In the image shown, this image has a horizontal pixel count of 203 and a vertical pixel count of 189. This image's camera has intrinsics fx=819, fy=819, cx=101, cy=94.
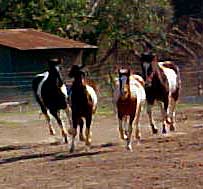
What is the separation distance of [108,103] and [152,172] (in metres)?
16.6

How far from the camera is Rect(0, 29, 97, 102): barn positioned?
1211 inches

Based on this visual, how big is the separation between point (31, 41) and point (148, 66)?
16894 mm

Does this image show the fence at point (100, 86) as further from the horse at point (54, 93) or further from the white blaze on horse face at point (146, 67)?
the white blaze on horse face at point (146, 67)

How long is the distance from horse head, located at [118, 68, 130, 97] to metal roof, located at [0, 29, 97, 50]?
17008 millimetres

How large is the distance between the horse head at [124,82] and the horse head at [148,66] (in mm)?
1800

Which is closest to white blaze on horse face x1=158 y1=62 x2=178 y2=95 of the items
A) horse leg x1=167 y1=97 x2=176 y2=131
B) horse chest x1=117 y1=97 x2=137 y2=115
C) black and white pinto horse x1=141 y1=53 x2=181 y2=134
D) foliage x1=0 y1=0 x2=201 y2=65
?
black and white pinto horse x1=141 y1=53 x2=181 y2=134

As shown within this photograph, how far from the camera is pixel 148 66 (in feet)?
54.6

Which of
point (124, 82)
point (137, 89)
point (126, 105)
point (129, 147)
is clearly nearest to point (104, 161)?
point (129, 147)

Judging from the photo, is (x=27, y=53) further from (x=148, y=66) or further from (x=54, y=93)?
(x=148, y=66)

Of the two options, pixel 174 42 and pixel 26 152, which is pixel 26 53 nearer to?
pixel 174 42

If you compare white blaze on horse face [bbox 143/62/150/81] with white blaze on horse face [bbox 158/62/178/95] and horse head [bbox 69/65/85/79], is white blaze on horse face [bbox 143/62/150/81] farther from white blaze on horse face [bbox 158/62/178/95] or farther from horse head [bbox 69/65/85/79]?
horse head [bbox 69/65/85/79]

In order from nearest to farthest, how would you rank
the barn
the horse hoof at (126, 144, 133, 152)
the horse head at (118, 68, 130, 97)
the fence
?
1. the horse hoof at (126, 144, 133, 152)
2. the horse head at (118, 68, 130, 97)
3. the fence
4. the barn

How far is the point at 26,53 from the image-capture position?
3244cm

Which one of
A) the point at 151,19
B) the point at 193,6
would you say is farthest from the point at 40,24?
the point at 193,6
